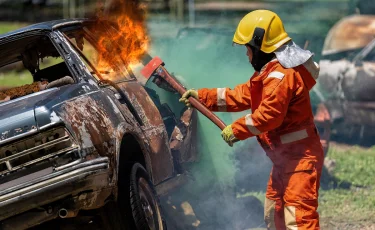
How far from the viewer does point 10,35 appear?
592cm

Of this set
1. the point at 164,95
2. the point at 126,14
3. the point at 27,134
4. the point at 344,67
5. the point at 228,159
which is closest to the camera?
the point at 27,134

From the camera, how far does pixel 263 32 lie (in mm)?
5297

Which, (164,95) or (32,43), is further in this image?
(164,95)

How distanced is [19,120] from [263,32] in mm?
1895

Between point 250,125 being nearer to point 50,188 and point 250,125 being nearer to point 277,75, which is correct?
point 277,75

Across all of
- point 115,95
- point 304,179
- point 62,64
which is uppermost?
point 62,64

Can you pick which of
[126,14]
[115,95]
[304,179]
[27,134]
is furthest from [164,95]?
[27,134]

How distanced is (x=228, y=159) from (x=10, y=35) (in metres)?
3.11

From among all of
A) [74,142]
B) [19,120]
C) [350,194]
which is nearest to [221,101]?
[74,142]

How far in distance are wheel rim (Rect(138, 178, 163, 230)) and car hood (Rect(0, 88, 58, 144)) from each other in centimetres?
97

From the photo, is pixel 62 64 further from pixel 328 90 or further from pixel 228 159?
pixel 328 90

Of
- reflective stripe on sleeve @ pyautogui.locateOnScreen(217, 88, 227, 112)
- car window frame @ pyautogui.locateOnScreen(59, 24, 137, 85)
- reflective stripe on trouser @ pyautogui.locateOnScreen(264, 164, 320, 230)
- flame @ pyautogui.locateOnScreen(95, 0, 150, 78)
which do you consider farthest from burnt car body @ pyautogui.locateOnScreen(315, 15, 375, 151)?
reflective stripe on trouser @ pyautogui.locateOnScreen(264, 164, 320, 230)

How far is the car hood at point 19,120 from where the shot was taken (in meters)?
4.51

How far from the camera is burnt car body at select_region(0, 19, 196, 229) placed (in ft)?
14.7
